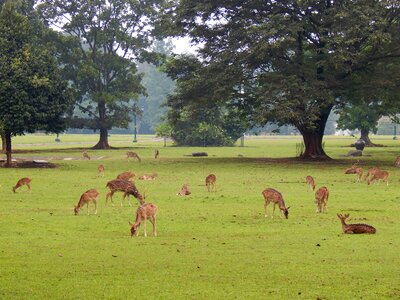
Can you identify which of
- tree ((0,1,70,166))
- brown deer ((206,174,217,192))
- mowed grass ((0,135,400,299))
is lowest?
mowed grass ((0,135,400,299))

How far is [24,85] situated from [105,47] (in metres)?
39.1

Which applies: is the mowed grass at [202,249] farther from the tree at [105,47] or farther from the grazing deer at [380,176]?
the tree at [105,47]

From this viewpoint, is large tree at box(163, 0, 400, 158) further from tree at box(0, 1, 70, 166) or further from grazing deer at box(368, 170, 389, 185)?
grazing deer at box(368, 170, 389, 185)

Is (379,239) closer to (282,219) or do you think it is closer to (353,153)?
(282,219)

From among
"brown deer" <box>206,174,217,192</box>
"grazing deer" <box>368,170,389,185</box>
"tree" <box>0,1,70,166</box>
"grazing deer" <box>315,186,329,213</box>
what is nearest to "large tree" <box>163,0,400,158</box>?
"tree" <box>0,1,70,166</box>

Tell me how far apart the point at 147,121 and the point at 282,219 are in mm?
166820

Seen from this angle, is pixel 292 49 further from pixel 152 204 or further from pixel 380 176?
pixel 152 204

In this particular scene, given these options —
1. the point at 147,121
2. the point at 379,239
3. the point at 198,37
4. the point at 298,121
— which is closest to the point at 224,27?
the point at 198,37

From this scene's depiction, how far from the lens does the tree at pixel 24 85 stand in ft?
143

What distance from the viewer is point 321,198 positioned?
74.4 ft

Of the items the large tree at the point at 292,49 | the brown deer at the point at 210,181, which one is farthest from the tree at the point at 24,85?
the brown deer at the point at 210,181

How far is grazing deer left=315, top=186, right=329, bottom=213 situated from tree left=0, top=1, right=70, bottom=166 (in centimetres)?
2440

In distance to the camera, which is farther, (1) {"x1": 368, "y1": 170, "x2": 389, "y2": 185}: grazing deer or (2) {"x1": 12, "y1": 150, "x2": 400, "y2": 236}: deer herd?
(1) {"x1": 368, "y1": 170, "x2": 389, "y2": 185}: grazing deer

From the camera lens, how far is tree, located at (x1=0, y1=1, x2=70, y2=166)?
143 ft
